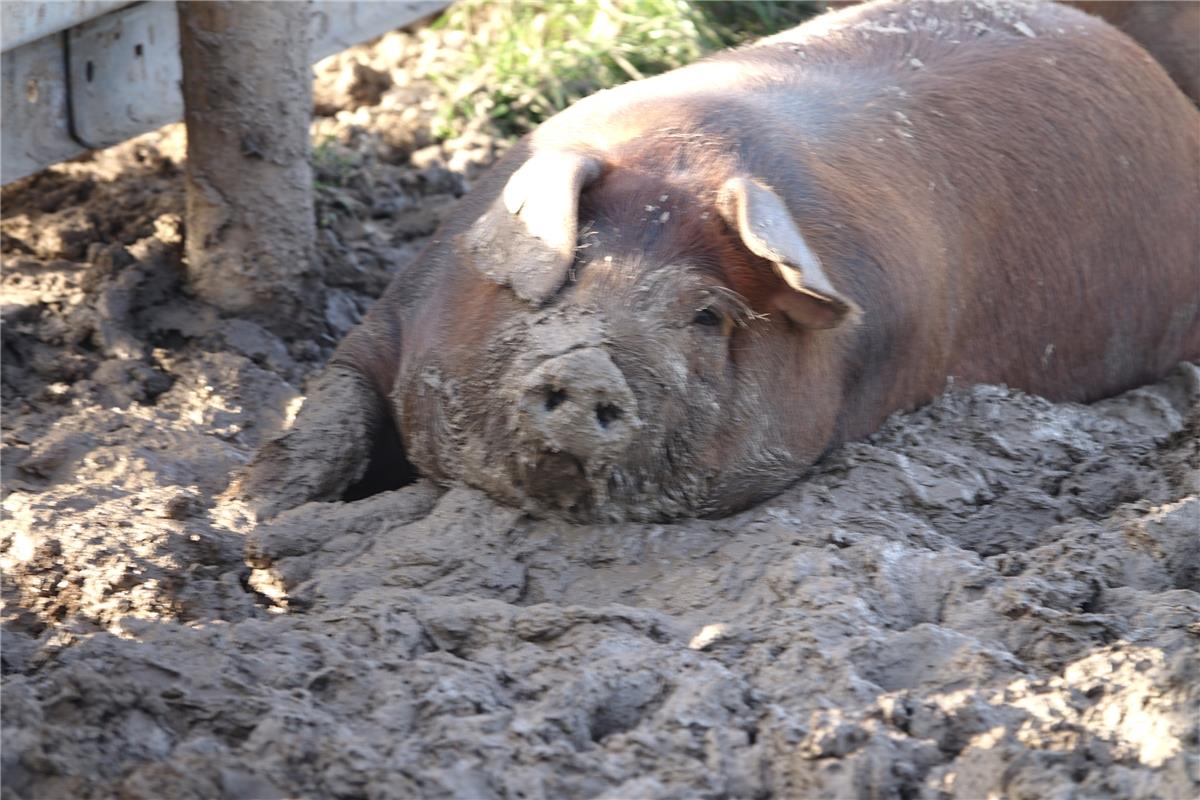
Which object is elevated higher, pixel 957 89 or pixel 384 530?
pixel 957 89

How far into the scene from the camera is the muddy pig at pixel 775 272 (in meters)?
3.14

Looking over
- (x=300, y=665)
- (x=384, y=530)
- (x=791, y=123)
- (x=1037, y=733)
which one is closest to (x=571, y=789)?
(x=300, y=665)

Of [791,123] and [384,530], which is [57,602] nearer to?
[384,530]

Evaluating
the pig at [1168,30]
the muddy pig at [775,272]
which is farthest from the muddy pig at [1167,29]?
the muddy pig at [775,272]

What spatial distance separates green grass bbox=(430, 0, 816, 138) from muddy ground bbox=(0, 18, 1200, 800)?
6.02 ft

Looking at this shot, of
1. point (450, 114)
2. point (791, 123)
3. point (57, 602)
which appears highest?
point (791, 123)

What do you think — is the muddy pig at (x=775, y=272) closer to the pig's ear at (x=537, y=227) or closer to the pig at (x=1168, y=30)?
the pig's ear at (x=537, y=227)

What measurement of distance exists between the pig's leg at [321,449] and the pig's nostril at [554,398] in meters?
0.67

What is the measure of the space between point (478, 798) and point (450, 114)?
3.93 meters

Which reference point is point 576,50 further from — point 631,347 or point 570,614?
point 570,614

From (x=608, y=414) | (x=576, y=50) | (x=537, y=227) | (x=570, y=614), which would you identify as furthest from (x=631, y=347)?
(x=576, y=50)

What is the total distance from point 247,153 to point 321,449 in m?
1.21

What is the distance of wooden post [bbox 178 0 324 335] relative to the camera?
430 centimetres

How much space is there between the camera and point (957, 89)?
397 centimetres
